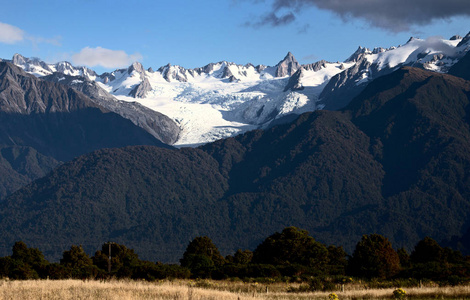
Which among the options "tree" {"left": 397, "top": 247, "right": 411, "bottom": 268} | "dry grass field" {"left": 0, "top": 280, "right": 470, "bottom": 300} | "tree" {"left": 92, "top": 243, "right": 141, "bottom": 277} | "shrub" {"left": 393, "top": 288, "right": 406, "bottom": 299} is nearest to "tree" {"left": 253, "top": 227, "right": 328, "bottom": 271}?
"tree" {"left": 397, "top": 247, "right": 411, "bottom": 268}

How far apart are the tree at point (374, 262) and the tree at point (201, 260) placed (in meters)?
18.9

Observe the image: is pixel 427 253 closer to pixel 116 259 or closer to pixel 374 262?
pixel 374 262

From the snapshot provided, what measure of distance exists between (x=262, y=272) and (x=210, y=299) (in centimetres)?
4130

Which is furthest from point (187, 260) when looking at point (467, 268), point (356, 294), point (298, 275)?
point (356, 294)

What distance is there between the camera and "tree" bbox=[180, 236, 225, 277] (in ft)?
314

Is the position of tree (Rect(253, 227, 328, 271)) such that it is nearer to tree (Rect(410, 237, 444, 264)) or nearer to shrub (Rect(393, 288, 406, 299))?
tree (Rect(410, 237, 444, 264))

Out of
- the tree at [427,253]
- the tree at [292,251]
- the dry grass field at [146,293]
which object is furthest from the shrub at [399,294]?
the tree at [427,253]

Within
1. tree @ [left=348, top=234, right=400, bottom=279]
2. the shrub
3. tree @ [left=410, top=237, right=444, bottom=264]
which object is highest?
tree @ [left=410, top=237, right=444, bottom=264]

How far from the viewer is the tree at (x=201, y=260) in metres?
95.6

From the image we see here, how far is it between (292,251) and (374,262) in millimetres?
41301

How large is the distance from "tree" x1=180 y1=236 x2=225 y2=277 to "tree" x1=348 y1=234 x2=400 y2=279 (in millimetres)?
18855

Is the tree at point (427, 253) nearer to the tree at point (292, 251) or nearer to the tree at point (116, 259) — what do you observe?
the tree at point (292, 251)

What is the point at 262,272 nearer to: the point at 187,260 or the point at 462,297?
the point at 187,260

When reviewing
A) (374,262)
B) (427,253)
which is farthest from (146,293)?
(427,253)
